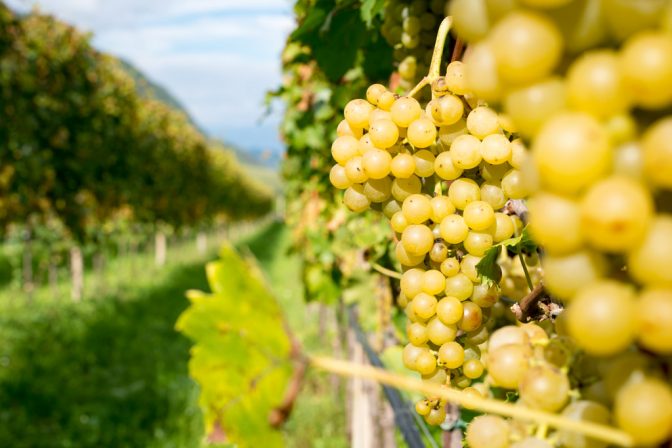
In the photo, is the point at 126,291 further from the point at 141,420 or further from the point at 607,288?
the point at 607,288

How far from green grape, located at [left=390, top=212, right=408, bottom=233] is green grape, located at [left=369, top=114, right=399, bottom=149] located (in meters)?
0.13

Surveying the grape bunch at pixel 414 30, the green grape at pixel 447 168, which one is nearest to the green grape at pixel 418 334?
the green grape at pixel 447 168

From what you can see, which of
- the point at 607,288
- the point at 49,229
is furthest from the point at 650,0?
the point at 49,229

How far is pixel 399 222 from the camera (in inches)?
38.0

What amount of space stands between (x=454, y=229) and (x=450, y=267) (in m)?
0.07

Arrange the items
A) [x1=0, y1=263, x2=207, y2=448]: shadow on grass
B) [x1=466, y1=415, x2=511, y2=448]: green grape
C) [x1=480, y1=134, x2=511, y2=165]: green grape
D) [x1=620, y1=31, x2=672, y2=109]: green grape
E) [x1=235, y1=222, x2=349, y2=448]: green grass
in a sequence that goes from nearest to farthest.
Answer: [x1=620, y1=31, x2=672, y2=109]: green grape → [x1=466, y1=415, x2=511, y2=448]: green grape → [x1=480, y1=134, x2=511, y2=165]: green grape → [x1=0, y1=263, x2=207, y2=448]: shadow on grass → [x1=235, y1=222, x2=349, y2=448]: green grass

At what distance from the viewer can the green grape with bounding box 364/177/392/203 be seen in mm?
944

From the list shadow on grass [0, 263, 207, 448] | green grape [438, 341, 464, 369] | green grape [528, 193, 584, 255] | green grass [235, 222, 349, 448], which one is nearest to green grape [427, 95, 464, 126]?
green grape [438, 341, 464, 369]

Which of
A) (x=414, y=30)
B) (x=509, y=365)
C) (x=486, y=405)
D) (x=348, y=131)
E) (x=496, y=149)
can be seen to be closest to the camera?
(x=486, y=405)

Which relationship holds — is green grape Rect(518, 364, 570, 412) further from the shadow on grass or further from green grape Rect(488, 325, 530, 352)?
the shadow on grass

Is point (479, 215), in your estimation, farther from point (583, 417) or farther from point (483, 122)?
point (583, 417)

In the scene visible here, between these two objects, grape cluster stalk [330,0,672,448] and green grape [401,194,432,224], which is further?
green grape [401,194,432,224]

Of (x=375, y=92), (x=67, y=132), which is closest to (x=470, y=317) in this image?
(x=375, y=92)

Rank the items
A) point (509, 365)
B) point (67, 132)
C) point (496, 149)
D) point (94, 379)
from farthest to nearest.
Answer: point (67, 132) → point (94, 379) → point (496, 149) → point (509, 365)
